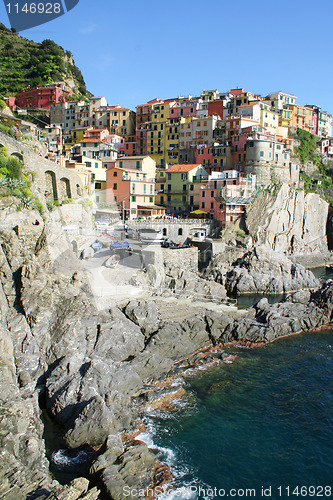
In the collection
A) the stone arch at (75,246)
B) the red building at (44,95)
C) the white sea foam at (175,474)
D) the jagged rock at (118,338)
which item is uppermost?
the red building at (44,95)

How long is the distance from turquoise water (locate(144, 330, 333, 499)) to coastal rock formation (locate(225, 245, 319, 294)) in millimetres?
16270

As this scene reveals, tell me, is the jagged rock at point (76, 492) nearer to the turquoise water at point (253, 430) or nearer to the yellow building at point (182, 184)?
the turquoise water at point (253, 430)

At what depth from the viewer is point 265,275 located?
43031 mm

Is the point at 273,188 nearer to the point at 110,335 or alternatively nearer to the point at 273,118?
the point at 273,118

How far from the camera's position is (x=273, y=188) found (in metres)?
55.9

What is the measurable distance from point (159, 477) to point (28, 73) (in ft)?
337

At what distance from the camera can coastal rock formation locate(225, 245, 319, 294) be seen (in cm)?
4191

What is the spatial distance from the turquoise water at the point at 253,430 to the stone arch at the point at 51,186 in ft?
76.3

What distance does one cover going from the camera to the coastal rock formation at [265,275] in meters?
41.9

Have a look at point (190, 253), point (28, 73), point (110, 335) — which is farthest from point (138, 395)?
point (28, 73)

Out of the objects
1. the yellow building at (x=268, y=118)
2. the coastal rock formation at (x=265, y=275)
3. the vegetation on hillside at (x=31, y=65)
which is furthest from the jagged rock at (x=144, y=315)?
the vegetation on hillside at (x=31, y=65)

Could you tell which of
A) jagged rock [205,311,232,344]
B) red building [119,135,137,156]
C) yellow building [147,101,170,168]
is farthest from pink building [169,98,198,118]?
jagged rock [205,311,232,344]

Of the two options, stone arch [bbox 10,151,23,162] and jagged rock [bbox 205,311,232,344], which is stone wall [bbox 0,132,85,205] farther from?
jagged rock [bbox 205,311,232,344]

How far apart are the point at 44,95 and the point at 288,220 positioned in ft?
195
